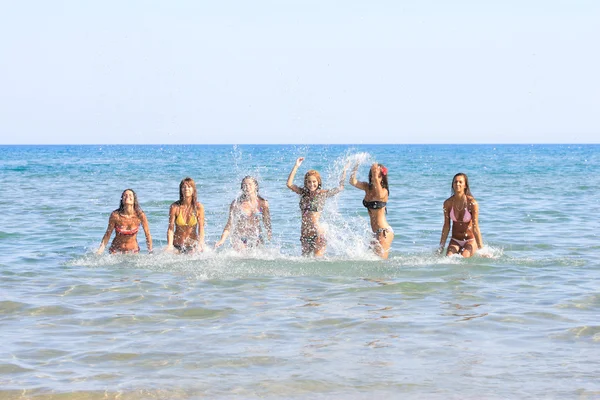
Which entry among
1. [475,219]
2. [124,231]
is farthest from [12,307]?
[475,219]

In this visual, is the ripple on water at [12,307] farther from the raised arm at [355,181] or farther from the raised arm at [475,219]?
the raised arm at [475,219]

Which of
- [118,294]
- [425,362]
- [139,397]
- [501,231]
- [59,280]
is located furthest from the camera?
[501,231]

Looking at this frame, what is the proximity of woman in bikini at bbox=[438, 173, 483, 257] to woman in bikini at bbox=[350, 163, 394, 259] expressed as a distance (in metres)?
0.84

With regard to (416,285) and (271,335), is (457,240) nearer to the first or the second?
(416,285)

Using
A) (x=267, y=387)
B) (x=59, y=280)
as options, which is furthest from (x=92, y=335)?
(x=59, y=280)

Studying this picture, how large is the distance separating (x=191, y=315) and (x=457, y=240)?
4816 mm

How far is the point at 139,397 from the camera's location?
18.7ft

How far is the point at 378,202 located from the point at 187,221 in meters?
2.81

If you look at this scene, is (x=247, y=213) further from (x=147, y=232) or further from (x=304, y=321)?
(x=304, y=321)

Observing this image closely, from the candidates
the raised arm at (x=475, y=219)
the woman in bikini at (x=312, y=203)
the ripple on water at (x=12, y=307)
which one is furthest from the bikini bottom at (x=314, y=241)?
the ripple on water at (x=12, y=307)

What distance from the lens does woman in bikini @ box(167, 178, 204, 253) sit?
1131 cm

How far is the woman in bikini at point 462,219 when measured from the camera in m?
10.9

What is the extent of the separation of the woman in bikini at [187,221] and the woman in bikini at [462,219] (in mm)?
3517

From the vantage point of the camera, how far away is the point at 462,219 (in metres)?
11.1
